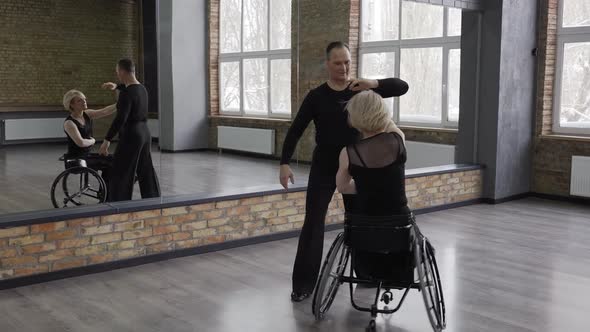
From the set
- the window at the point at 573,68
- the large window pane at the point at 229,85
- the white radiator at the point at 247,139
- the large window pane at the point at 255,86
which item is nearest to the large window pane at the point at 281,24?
the large window pane at the point at 255,86

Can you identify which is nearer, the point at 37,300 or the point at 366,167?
the point at 366,167

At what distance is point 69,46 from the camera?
510cm

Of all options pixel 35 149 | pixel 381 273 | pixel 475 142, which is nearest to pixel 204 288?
pixel 381 273

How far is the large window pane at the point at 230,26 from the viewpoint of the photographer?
748 cm

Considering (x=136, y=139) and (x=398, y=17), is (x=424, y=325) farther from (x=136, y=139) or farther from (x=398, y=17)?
(x=398, y=17)

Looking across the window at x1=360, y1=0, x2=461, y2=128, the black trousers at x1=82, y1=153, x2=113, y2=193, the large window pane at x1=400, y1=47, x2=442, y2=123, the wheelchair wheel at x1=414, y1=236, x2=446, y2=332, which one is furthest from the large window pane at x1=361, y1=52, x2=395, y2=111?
the wheelchair wheel at x1=414, y1=236, x2=446, y2=332

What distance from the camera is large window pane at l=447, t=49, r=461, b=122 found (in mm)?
8625

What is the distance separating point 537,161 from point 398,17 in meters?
2.92

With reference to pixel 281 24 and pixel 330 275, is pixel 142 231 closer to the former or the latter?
pixel 330 275

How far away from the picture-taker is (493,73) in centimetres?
736

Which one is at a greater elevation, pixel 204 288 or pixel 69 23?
pixel 69 23

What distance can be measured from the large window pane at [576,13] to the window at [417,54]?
1.36m

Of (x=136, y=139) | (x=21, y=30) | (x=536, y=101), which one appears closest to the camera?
(x=21, y=30)

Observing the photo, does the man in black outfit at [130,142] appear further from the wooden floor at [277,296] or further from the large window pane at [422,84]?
the large window pane at [422,84]
